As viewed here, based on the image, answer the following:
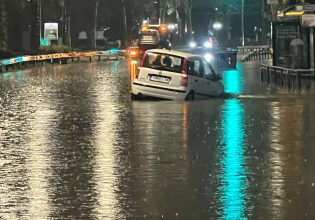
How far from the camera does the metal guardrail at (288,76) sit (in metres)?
28.0

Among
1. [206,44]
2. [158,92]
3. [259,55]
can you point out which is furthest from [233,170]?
[206,44]

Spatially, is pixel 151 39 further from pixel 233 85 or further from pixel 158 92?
pixel 158 92

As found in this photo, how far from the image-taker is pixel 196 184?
411 inches

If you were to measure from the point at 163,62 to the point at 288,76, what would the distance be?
687 centimetres

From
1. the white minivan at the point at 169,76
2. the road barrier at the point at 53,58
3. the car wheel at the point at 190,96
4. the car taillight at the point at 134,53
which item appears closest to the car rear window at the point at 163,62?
the white minivan at the point at 169,76

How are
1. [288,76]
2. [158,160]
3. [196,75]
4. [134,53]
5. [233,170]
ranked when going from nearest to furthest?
1. [233,170]
2. [158,160]
3. [196,75]
4. [288,76]
5. [134,53]

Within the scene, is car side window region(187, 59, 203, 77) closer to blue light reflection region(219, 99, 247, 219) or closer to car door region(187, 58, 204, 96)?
car door region(187, 58, 204, 96)

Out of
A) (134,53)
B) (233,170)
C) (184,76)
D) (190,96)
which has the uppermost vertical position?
(134,53)

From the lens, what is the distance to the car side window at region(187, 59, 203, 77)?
2320 centimetres

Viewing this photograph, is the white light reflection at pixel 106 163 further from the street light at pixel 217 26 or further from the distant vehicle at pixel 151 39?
the street light at pixel 217 26

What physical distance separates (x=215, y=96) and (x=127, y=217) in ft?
53.8

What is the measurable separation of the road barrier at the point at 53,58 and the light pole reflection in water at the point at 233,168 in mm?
26881

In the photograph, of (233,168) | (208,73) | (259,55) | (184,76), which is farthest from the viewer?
(259,55)

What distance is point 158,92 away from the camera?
23.3 meters
